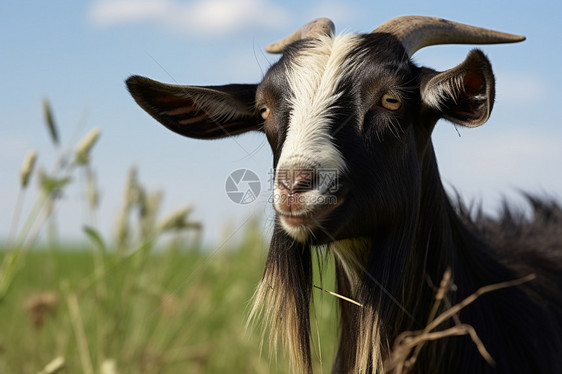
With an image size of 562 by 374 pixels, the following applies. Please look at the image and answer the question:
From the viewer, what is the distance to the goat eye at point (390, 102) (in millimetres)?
2555

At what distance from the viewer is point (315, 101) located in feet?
8.29

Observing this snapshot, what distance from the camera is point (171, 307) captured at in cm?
496

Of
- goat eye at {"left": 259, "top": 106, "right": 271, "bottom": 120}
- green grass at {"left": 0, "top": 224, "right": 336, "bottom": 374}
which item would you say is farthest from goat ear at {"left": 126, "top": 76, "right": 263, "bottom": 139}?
green grass at {"left": 0, "top": 224, "right": 336, "bottom": 374}

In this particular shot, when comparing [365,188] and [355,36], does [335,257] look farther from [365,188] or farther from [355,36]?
[355,36]

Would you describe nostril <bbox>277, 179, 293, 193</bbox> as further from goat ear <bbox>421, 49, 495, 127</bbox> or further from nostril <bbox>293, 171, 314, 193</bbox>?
goat ear <bbox>421, 49, 495, 127</bbox>

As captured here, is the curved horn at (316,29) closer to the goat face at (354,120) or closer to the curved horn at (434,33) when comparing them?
the goat face at (354,120)

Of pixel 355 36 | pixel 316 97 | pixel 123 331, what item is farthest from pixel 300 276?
pixel 123 331

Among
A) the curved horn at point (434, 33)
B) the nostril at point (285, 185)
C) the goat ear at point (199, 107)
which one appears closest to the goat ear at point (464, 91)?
the curved horn at point (434, 33)

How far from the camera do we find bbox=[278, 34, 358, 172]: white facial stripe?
2.28 m

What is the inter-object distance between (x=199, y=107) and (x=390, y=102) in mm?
1003

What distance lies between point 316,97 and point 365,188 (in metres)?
0.43

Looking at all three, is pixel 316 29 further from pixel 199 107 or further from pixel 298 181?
pixel 298 181

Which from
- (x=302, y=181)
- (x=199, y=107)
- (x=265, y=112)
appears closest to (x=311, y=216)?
(x=302, y=181)

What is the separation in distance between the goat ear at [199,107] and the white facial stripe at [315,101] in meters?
0.45
